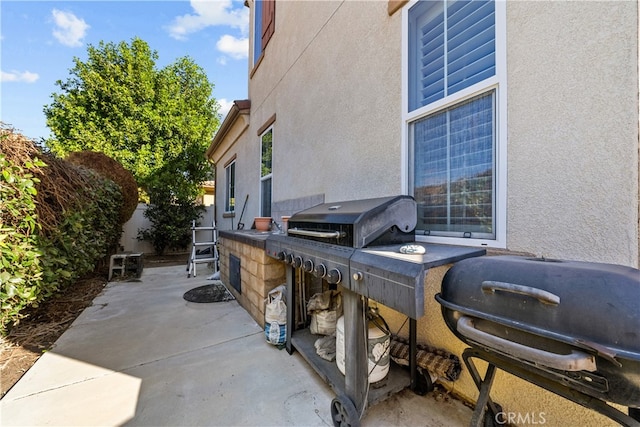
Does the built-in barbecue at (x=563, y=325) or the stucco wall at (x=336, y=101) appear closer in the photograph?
the built-in barbecue at (x=563, y=325)

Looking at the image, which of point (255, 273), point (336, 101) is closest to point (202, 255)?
point (255, 273)

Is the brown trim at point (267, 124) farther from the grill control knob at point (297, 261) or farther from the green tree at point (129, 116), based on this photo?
the green tree at point (129, 116)

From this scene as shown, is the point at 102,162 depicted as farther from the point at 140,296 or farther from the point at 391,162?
the point at 391,162

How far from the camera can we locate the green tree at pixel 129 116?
11148 millimetres

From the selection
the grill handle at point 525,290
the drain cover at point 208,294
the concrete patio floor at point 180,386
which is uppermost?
the grill handle at point 525,290

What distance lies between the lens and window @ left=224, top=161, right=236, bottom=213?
327 inches

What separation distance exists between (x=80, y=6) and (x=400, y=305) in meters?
13.8

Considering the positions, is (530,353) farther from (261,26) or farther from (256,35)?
(256,35)

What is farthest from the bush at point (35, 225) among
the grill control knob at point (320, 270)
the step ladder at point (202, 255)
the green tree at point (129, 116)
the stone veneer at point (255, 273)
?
the green tree at point (129, 116)

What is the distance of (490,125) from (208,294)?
15.8 feet

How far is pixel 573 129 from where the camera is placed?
146 cm

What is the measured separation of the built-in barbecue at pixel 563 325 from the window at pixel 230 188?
25.1 ft

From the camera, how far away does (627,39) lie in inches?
51.1

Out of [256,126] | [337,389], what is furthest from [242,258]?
[256,126]
